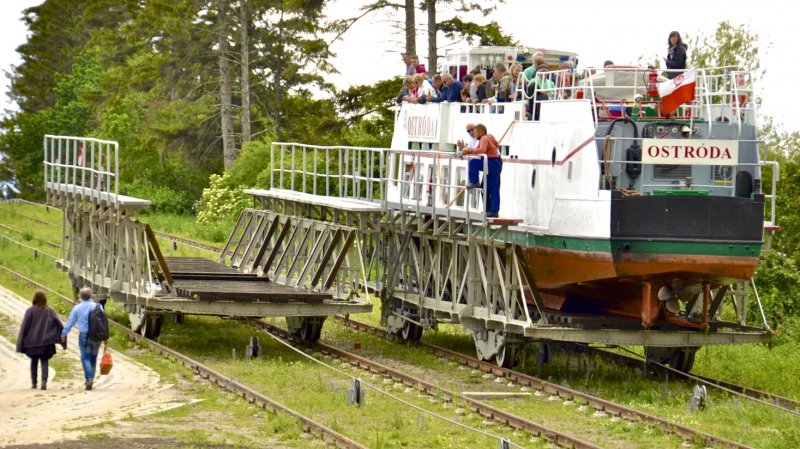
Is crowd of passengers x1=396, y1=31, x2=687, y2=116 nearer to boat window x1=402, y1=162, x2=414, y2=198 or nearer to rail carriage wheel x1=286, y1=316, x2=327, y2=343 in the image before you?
boat window x1=402, y1=162, x2=414, y2=198

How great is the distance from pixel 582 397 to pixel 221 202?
35776mm

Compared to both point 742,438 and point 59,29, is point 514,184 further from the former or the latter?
point 59,29

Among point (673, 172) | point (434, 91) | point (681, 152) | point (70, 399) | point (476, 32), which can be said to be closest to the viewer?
point (70, 399)

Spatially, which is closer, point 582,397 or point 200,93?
point 582,397

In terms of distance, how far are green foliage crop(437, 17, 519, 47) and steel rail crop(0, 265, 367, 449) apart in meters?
16.9

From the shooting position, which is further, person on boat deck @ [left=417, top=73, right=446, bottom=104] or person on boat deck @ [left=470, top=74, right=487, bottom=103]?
person on boat deck @ [left=417, top=73, right=446, bottom=104]

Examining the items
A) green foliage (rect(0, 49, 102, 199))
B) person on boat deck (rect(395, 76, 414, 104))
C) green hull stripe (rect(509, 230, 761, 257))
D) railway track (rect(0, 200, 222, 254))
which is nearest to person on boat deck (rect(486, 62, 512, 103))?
person on boat deck (rect(395, 76, 414, 104))

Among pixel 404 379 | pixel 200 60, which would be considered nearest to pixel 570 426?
pixel 404 379

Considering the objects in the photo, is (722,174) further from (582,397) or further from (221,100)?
(221,100)

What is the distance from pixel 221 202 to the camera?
5450 cm

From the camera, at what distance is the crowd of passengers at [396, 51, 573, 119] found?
23.3 metres

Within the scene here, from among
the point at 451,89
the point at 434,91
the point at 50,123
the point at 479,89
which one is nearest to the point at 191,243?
the point at 434,91

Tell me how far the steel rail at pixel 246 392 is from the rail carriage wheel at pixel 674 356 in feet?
23.1

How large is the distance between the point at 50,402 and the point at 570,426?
688 centimetres
